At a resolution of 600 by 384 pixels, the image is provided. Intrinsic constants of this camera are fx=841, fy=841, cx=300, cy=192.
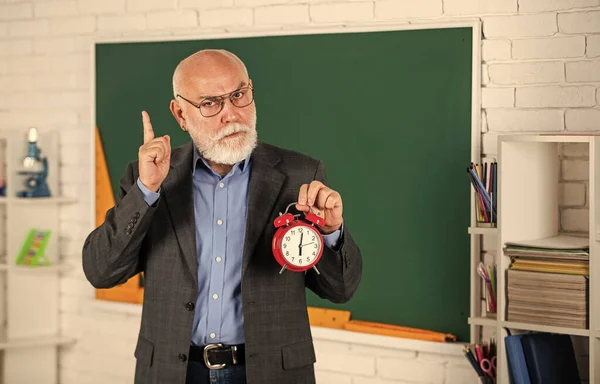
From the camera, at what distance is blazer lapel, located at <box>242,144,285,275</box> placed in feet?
7.34

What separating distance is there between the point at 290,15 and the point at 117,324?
5.55 feet

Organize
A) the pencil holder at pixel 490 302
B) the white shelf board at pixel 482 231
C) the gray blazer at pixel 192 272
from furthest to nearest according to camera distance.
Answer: the pencil holder at pixel 490 302 < the white shelf board at pixel 482 231 < the gray blazer at pixel 192 272

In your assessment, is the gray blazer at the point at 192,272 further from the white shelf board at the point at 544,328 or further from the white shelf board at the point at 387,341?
the white shelf board at the point at 387,341

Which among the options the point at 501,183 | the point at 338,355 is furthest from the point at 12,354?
the point at 501,183

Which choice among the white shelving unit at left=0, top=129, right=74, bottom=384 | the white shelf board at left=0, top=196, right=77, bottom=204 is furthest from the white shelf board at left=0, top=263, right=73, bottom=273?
the white shelf board at left=0, top=196, right=77, bottom=204

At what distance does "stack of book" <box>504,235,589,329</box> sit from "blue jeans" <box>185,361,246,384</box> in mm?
1100

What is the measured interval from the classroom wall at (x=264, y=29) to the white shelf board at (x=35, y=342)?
0.23 feet

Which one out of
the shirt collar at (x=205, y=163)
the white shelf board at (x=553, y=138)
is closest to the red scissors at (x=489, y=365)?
the white shelf board at (x=553, y=138)

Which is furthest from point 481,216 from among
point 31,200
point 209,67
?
point 31,200

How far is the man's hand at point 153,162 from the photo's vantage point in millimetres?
2078

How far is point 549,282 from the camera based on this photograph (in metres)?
2.79

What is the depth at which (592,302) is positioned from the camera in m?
2.71

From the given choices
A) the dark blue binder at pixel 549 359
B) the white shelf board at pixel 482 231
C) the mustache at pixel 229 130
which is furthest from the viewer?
the white shelf board at pixel 482 231

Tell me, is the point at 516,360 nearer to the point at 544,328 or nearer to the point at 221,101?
the point at 544,328
